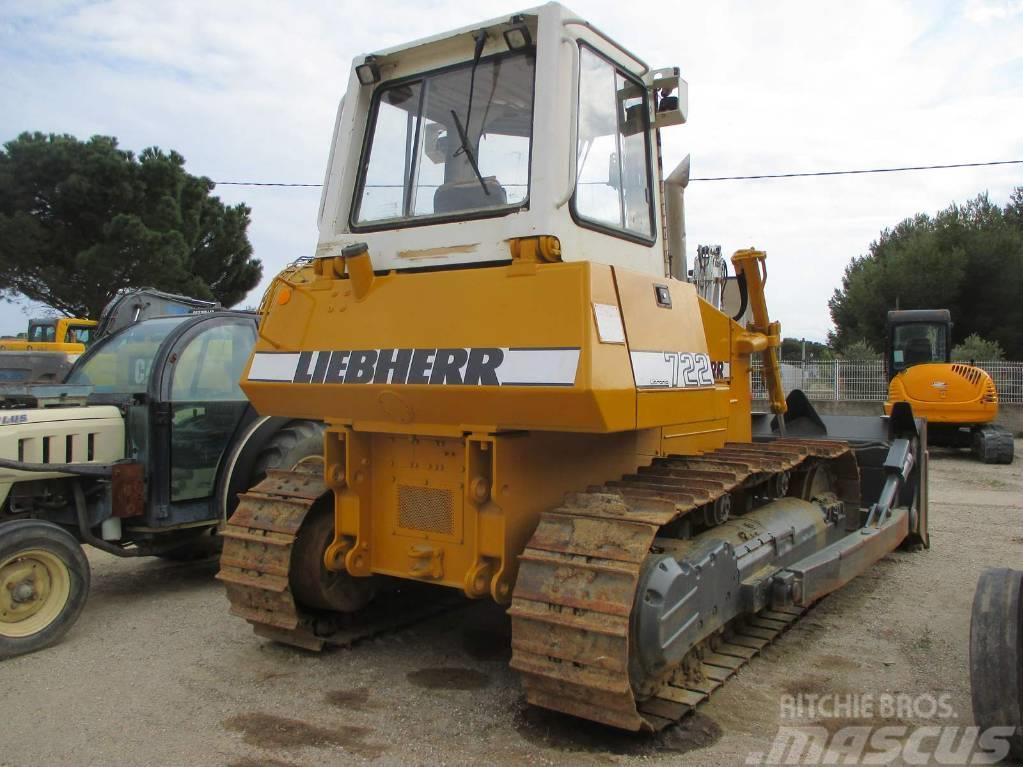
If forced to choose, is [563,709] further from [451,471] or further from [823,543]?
[823,543]

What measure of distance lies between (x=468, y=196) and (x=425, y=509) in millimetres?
1546

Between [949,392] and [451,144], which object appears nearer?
[451,144]

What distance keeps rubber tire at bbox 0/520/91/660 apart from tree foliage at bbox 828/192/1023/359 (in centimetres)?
3063

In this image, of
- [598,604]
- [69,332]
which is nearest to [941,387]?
[598,604]

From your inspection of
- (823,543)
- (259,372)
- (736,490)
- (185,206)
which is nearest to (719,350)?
(736,490)

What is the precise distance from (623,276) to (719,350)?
1.68 metres

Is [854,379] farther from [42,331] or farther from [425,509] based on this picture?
[42,331]

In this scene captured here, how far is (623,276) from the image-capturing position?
12.8ft

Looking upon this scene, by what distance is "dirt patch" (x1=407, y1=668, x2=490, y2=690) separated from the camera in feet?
14.1

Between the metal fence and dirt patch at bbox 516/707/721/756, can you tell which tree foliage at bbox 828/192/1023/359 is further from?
dirt patch at bbox 516/707/721/756

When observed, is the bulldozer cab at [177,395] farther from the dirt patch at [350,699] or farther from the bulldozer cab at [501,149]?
the dirt patch at [350,699]

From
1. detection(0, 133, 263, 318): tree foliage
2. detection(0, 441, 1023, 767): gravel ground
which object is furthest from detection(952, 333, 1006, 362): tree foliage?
detection(0, 133, 263, 318): tree foliage

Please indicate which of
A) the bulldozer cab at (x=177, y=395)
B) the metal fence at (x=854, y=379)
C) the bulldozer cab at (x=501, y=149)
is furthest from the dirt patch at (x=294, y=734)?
the metal fence at (x=854, y=379)

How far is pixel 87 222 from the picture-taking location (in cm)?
2409
